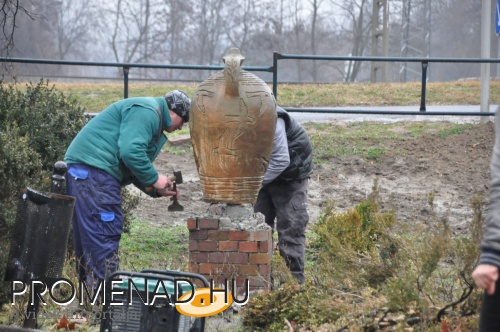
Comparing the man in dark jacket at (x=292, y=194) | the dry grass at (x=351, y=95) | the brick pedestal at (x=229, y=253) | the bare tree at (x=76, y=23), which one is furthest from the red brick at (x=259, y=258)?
the bare tree at (x=76, y=23)

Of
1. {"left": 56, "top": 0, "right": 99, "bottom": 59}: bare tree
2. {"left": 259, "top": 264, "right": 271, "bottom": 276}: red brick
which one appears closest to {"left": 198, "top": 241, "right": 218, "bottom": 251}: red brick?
{"left": 259, "top": 264, "right": 271, "bottom": 276}: red brick

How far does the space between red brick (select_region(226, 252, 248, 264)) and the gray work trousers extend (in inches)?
26.5

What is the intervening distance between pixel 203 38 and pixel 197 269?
40.9m

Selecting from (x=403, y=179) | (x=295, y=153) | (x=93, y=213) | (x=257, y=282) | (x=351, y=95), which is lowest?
(x=257, y=282)

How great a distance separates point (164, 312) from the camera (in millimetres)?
4082

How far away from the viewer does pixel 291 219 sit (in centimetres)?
651

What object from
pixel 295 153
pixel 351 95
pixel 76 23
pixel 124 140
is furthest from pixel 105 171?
pixel 76 23

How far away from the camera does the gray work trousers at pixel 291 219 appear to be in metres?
6.48

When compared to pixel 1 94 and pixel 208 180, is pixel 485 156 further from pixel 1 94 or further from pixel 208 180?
pixel 1 94

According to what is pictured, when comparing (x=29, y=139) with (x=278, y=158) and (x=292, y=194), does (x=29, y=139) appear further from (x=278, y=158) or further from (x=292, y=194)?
(x=292, y=194)

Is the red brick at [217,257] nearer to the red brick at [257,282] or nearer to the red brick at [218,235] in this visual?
the red brick at [218,235]

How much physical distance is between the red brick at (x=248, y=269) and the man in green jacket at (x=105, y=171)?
85cm

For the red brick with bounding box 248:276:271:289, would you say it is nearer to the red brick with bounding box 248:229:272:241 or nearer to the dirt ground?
the red brick with bounding box 248:229:272:241

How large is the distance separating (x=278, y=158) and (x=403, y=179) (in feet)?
13.8
